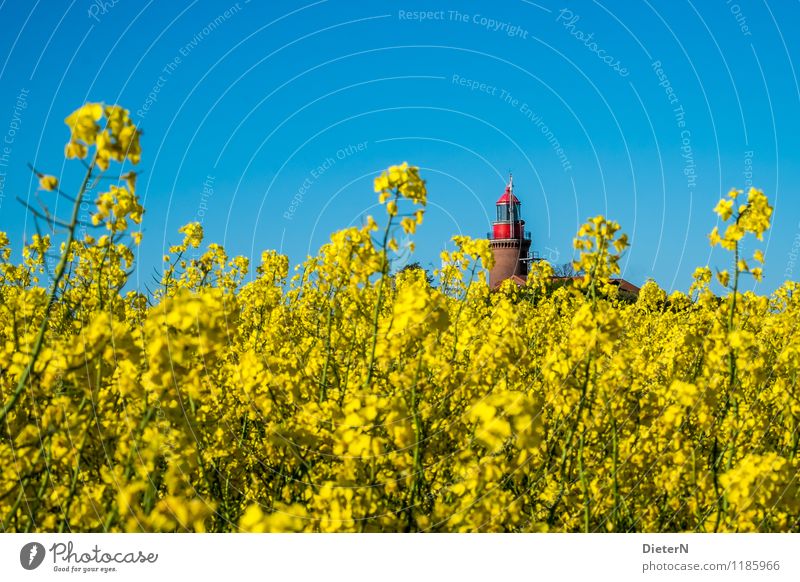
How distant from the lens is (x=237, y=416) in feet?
17.9

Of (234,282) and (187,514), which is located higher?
(234,282)

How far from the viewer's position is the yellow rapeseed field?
3.19 meters

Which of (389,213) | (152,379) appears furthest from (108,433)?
(389,213)

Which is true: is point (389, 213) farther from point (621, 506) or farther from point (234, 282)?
point (234, 282)
